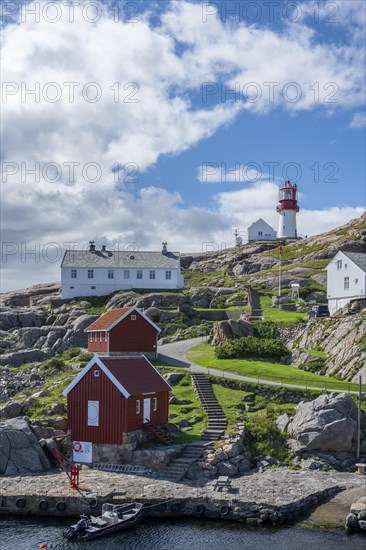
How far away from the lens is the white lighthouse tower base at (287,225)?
142625 millimetres

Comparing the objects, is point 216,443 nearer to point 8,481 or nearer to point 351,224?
point 8,481

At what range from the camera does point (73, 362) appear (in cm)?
5819

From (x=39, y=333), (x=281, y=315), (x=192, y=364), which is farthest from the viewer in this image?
(x=39, y=333)

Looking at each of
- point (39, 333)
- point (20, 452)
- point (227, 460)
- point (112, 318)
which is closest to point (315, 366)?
point (227, 460)

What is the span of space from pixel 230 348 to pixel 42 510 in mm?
26593

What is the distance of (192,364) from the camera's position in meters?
54.9

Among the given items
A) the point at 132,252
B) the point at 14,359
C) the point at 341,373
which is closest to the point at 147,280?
the point at 132,252

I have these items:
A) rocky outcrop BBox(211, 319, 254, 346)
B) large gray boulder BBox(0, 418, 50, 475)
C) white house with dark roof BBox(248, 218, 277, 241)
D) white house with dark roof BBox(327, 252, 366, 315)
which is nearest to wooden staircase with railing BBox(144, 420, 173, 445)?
large gray boulder BBox(0, 418, 50, 475)

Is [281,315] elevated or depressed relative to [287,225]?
depressed

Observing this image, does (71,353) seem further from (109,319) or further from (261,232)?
(261,232)

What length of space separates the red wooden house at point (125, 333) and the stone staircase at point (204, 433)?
8347 mm

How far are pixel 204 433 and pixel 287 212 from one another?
107 meters

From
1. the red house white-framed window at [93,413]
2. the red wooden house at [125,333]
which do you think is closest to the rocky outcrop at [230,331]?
the red wooden house at [125,333]

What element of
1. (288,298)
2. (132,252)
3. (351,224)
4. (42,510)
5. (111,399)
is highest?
(351,224)
